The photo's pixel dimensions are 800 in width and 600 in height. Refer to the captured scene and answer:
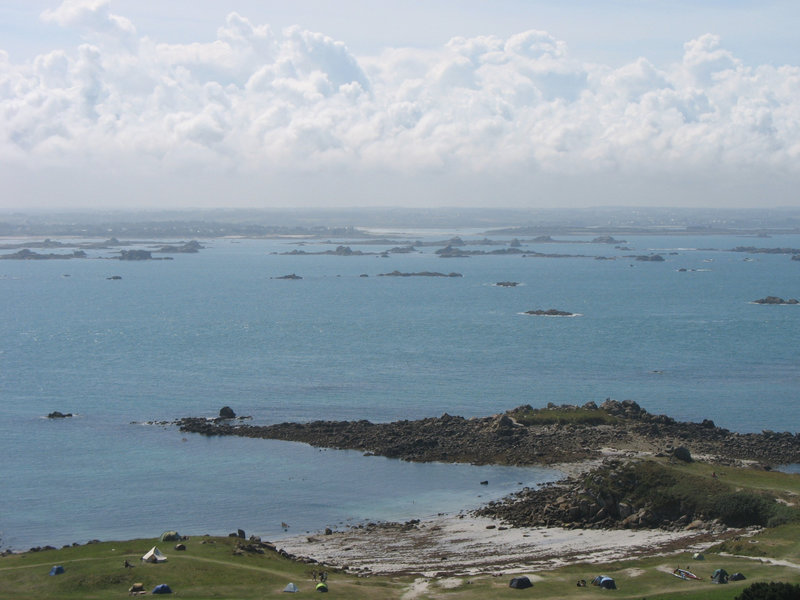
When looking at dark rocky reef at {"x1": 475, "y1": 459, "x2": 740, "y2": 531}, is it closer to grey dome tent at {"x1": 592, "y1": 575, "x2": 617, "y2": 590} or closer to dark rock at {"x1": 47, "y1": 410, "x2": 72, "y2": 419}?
grey dome tent at {"x1": 592, "y1": 575, "x2": 617, "y2": 590}

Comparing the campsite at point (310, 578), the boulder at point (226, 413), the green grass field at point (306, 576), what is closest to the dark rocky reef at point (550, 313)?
the boulder at point (226, 413)

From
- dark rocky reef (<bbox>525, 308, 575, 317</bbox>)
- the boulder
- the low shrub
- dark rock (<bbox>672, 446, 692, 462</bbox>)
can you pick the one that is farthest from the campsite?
dark rocky reef (<bbox>525, 308, 575, 317</bbox>)

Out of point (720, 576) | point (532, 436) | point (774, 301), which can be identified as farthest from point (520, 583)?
point (774, 301)

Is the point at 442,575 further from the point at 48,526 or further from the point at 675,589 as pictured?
the point at 48,526

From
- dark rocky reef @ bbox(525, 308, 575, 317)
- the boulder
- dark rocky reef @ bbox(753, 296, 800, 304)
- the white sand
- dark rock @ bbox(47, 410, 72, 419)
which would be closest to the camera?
the white sand

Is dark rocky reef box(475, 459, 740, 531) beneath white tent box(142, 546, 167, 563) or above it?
beneath

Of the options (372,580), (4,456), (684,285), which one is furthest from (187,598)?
(684,285)

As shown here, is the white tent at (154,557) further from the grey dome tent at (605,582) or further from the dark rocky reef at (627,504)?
the dark rocky reef at (627,504)
